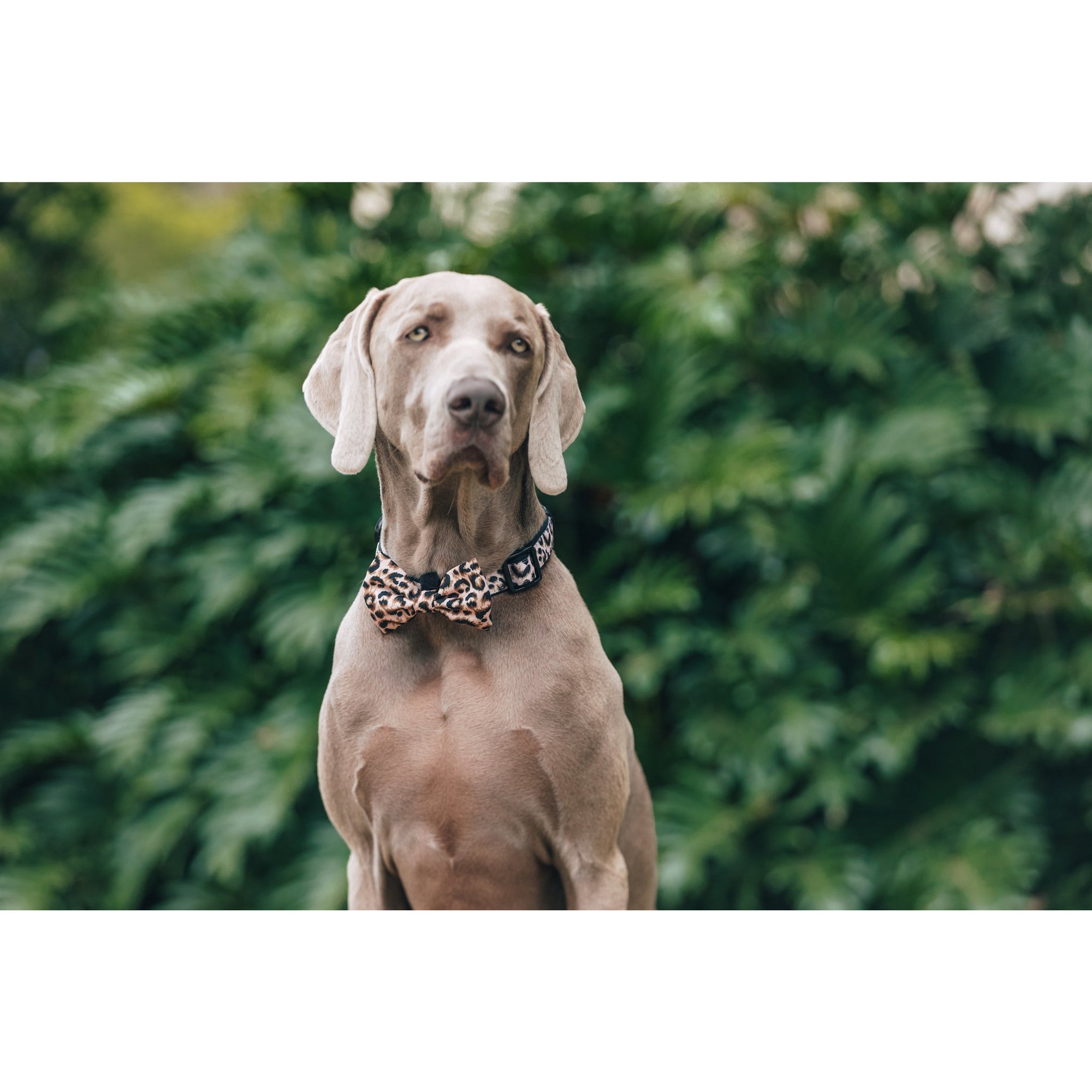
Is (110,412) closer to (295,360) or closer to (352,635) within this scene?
(295,360)

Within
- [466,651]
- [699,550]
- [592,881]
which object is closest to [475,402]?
[466,651]

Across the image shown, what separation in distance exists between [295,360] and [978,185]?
2358 millimetres

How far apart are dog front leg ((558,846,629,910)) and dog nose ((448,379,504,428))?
460mm

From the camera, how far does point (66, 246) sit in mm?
4352

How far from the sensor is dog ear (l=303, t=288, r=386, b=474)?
100cm

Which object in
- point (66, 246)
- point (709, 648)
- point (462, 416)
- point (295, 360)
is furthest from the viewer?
point (66, 246)

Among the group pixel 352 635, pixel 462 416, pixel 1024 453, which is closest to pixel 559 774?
pixel 352 635

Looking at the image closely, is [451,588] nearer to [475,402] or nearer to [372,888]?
[475,402]

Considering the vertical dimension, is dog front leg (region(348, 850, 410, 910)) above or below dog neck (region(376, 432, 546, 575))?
below

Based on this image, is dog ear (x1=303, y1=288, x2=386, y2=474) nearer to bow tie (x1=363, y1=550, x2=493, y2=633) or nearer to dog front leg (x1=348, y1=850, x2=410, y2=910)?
bow tie (x1=363, y1=550, x2=493, y2=633)

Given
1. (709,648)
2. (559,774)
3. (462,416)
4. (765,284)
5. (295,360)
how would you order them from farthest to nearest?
1. (765,284)
2. (709,648)
3. (295,360)
4. (559,774)
5. (462,416)

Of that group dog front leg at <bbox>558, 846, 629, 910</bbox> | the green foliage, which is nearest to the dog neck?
dog front leg at <bbox>558, 846, 629, 910</bbox>

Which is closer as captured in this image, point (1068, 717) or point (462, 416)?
point (462, 416)

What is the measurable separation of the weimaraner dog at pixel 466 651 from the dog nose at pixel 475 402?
0.04 m
